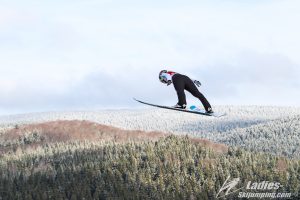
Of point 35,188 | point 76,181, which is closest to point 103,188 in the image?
point 76,181

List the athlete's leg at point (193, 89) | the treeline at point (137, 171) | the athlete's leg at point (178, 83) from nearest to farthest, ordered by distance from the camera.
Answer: the athlete's leg at point (178, 83), the athlete's leg at point (193, 89), the treeline at point (137, 171)

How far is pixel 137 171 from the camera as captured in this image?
167m

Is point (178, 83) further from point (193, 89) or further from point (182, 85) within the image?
point (193, 89)

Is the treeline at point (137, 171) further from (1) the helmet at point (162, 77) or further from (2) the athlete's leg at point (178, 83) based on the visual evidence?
(2) the athlete's leg at point (178, 83)

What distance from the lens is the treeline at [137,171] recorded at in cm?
15350

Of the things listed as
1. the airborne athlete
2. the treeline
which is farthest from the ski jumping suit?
the treeline

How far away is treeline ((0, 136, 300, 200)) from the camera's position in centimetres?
15350

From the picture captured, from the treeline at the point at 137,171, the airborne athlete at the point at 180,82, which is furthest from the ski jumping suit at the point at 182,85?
the treeline at the point at 137,171

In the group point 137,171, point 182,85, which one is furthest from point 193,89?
point 137,171

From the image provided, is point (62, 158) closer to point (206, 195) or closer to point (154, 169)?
point (154, 169)

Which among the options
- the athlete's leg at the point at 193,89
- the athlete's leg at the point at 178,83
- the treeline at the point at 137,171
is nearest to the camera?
the athlete's leg at the point at 178,83

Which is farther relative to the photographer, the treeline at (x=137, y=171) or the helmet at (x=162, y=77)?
the treeline at (x=137, y=171)

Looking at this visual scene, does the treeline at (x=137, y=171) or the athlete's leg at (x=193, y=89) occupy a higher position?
the athlete's leg at (x=193, y=89)

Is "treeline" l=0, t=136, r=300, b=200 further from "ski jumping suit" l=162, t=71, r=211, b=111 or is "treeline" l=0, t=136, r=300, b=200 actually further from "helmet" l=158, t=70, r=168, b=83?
"helmet" l=158, t=70, r=168, b=83
